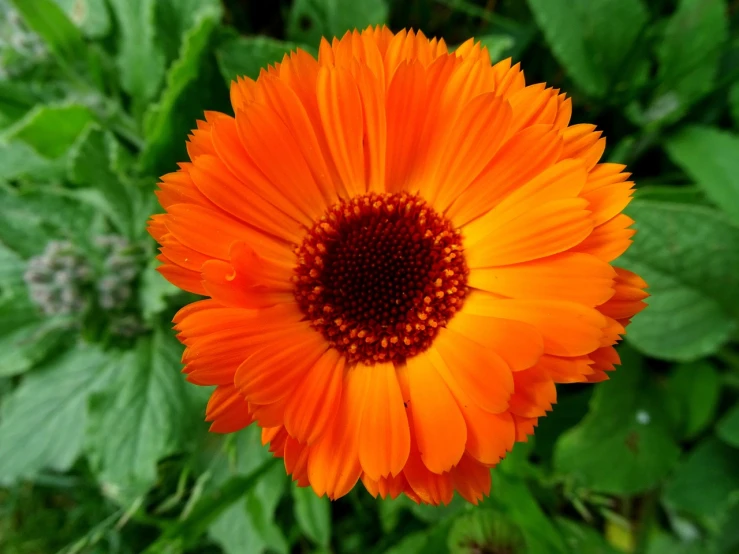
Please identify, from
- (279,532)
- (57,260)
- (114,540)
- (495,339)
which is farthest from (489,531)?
(114,540)

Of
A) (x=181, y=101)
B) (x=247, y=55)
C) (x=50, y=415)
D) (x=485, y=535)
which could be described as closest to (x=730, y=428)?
(x=485, y=535)

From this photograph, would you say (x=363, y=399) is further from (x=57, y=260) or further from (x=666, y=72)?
(x=666, y=72)

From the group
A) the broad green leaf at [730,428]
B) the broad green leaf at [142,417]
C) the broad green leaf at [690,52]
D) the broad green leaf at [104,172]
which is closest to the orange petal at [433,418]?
the broad green leaf at [142,417]

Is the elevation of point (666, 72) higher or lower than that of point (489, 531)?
higher

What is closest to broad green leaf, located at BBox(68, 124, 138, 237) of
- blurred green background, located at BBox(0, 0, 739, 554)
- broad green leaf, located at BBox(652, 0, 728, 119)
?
blurred green background, located at BBox(0, 0, 739, 554)

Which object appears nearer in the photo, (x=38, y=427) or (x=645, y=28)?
(x=645, y=28)

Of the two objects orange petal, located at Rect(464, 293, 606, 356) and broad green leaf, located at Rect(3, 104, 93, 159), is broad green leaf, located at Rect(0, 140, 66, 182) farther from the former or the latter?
orange petal, located at Rect(464, 293, 606, 356)

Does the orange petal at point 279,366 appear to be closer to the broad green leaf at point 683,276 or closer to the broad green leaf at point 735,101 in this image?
the broad green leaf at point 683,276

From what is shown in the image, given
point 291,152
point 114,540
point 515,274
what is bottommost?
point 114,540
